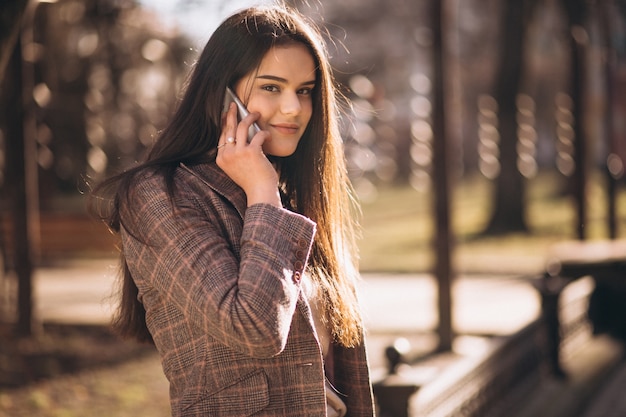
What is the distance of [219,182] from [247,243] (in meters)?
0.22

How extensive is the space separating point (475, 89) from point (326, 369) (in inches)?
1536

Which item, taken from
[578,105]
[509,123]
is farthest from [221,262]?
[509,123]

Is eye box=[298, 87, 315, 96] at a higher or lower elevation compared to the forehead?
lower

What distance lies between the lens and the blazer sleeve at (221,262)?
6.51ft

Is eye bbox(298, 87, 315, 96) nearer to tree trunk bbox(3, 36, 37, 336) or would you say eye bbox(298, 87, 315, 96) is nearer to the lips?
the lips

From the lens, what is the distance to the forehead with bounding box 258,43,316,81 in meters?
2.26

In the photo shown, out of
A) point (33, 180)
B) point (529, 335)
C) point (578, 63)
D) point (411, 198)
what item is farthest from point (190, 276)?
point (411, 198)

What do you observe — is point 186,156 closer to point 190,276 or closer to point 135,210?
point 135,210

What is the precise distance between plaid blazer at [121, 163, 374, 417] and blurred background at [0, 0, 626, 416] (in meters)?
0.48

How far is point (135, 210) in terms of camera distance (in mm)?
2127

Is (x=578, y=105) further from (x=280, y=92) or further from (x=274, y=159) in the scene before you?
(x=280, y=92)

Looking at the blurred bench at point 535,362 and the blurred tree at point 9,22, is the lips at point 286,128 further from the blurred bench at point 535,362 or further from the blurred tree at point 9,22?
the blurred tree at point 9,22

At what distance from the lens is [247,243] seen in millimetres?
2076

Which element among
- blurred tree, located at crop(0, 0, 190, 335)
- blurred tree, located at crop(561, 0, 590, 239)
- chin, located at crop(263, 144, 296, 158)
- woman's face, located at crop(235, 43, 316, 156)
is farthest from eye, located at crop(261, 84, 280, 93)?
blurred tree, located at crop(561, 0, 590, 239)
